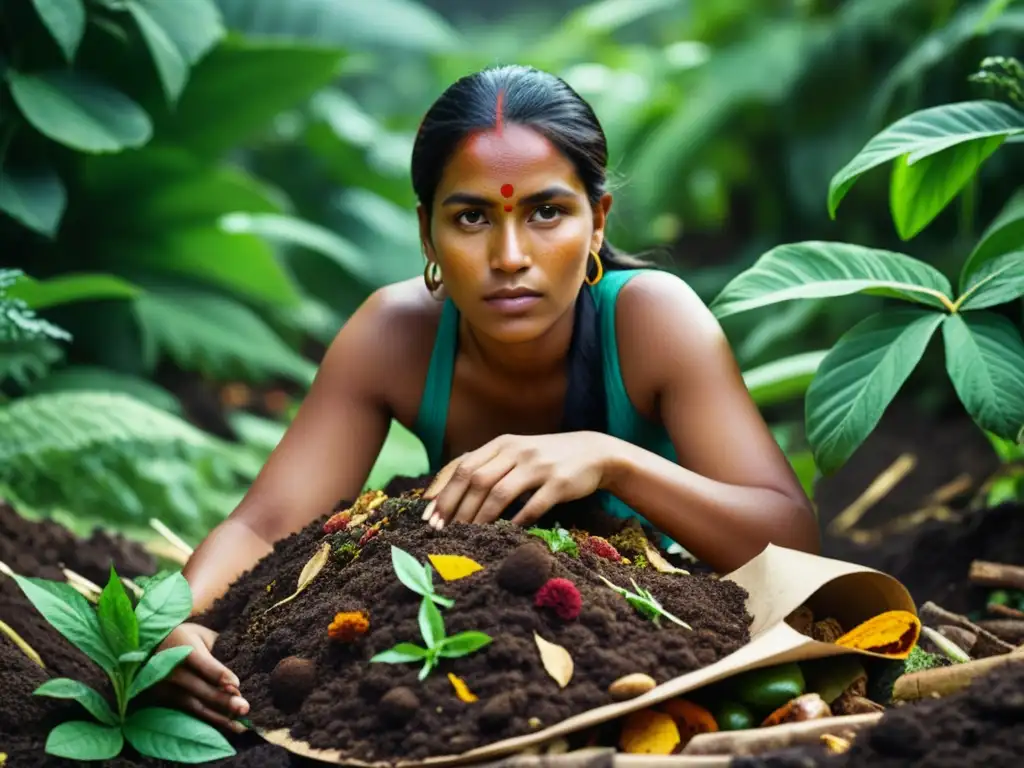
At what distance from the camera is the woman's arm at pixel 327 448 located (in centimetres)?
233

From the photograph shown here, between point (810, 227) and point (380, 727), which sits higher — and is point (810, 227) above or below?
above

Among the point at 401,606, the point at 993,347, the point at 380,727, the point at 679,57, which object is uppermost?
the point at 679,57

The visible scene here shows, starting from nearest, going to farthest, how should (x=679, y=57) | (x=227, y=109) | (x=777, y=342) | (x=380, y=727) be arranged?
(x=380, y=727)
(x=227, y=109)
(x=777, y=342)
(x=679, y=57)

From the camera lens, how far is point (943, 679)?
1750 mm

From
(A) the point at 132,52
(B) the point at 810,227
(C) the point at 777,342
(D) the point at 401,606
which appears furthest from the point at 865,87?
(D) the point at 401,606

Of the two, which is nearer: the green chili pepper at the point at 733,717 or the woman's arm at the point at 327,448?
the green chili pepper at the point at 733,717

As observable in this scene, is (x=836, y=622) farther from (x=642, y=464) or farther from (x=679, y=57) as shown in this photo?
(x=679, y=57)

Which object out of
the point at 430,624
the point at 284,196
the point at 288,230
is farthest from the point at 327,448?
the point at 284,196

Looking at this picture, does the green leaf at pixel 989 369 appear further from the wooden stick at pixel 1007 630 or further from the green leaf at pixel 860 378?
the wooden stick at pixel 1007 630

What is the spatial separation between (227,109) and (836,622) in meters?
3.06

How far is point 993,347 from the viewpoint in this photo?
216 cm

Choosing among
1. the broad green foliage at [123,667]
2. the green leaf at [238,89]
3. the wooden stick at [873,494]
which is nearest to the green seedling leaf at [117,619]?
the broad green foliage at [123,667]

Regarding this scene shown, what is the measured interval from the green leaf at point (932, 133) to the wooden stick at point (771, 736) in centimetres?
96

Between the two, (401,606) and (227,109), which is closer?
(401,606)
